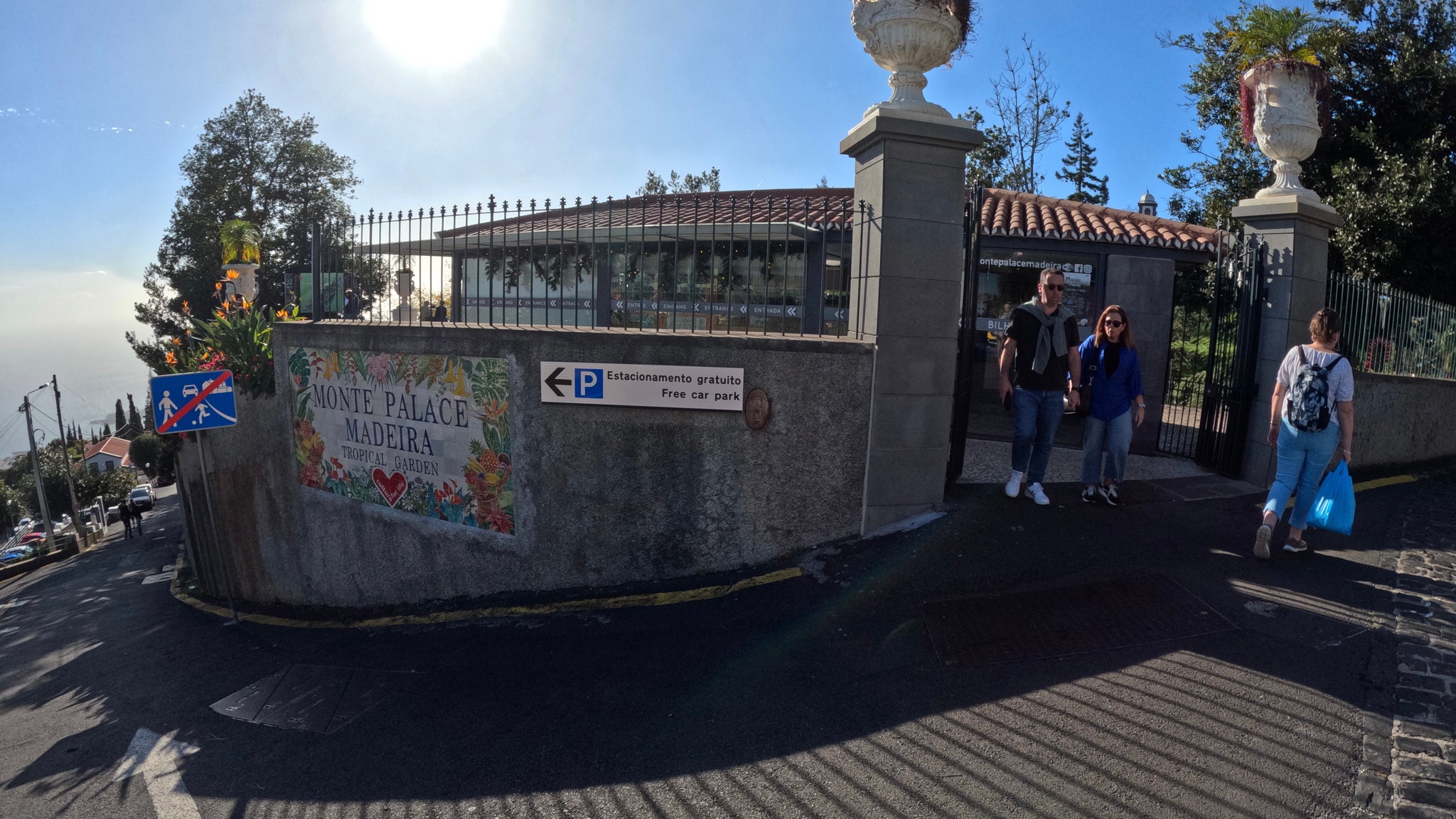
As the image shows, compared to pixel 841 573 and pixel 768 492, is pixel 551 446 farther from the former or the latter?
pixel 841 573

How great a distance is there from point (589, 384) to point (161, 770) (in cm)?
339

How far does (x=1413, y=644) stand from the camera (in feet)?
13.6

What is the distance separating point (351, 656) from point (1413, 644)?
21.1 feet

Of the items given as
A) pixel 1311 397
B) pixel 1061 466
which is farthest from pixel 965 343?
pixel 1311 397

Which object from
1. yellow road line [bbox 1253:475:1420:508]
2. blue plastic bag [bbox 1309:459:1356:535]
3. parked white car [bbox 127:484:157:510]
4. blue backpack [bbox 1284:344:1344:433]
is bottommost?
parked white car [bbox 127:484:157:510]

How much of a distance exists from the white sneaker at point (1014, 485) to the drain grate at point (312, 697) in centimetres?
431

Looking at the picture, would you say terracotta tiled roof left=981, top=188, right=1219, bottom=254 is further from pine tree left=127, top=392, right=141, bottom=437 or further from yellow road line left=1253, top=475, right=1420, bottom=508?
pine tree left=127, top=392, right=141, bottom=437

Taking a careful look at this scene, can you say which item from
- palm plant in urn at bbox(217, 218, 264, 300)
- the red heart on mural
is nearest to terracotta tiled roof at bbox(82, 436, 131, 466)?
palm plant in urn at bbox(217, 218, 264, 300)

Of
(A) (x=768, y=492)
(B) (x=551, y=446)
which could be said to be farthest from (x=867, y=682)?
(B) (x=551, y=446)

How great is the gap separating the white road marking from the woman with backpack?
620 cm

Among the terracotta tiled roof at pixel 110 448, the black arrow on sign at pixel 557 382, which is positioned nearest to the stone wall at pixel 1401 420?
the black arrow on sign at pixel 557 382

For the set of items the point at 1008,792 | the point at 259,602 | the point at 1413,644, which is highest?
the point at 1413,644

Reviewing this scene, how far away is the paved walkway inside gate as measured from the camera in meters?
6.96

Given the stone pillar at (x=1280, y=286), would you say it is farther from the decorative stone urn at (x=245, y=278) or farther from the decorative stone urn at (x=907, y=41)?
the decorative stone urn at (x=245, y=278)
